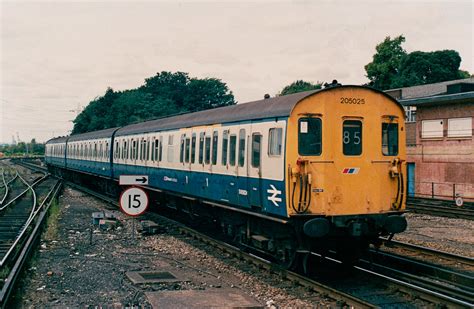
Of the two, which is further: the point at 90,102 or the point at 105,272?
the point at 90,102

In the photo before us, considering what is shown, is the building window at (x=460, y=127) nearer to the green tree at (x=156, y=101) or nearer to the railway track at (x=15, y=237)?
the railway track at (x=15, y=237)

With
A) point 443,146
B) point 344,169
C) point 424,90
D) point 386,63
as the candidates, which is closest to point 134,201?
point 344,169

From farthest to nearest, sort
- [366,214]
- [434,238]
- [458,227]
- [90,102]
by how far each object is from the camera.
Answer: [90,102]
[458,227]
[434,238]
[366,214]

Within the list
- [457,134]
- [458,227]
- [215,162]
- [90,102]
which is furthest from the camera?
[90,102]

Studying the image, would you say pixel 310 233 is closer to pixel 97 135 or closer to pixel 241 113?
pixel 241 113

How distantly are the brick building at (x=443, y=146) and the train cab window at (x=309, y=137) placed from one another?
18583 millimetres

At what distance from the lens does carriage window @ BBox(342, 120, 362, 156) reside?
1066 centimetres

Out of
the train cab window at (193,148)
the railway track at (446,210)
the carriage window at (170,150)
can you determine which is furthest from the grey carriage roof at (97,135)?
the railway track at (446,210)

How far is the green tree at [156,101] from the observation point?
75875 mm

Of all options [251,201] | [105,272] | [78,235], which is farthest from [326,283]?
[78,235]

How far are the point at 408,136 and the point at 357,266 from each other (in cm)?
2391

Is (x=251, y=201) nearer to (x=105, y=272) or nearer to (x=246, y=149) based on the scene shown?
(x=246, y=149)

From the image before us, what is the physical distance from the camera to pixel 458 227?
18859 mm

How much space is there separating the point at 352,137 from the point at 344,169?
27.2 inches
